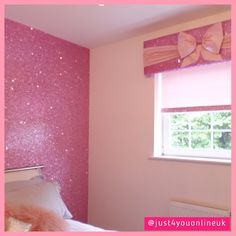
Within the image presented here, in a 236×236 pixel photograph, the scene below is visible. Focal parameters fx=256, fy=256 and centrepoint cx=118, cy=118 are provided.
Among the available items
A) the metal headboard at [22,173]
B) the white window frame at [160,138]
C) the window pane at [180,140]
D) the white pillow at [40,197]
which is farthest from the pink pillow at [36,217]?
the window pane at [180,140]

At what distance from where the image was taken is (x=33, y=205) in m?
1.74

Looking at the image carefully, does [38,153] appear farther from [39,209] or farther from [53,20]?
[53,20]

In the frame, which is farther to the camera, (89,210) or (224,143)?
(89,210)

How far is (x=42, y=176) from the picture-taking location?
2.29m

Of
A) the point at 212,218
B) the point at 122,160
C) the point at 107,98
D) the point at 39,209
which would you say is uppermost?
the point at 107,98

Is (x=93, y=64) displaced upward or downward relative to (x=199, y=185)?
upward

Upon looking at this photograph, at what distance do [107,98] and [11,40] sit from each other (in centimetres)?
104

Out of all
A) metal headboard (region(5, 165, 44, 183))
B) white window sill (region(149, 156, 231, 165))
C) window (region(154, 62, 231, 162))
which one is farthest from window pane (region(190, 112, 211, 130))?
metal headboard (region(5, 165, 44, 183))

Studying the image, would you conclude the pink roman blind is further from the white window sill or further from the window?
the white window sill

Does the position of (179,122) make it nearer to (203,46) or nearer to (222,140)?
(222,140)

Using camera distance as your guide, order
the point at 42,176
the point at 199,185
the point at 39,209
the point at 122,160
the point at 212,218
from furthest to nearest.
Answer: the point at 122,160 < the point at 42,176 < the point at 199,185 < the point at 212,218 < the point at 39,209

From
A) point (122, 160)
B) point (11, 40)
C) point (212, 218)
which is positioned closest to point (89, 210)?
point (122, 160)

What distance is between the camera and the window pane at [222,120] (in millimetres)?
2066

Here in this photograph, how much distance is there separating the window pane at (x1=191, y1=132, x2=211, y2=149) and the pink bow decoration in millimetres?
606
